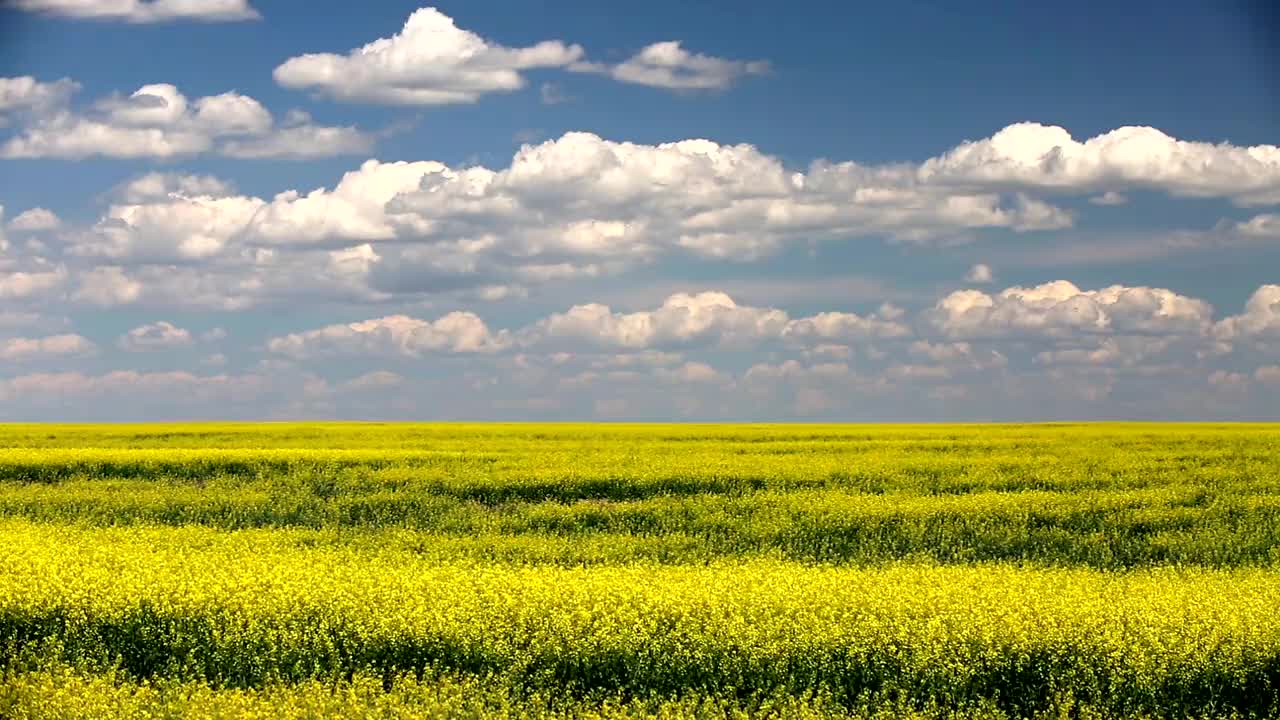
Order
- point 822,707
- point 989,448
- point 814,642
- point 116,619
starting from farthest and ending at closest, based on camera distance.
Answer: point 989,448 → point 116,619 → point 814,642 → point 822,707

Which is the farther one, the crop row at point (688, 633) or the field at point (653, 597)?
the crop row at point (688, 633)

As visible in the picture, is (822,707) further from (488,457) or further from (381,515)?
(488,457)

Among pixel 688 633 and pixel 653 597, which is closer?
pixel 688 633

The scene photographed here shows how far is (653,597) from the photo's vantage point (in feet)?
47.1

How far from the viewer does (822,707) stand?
1193 centimetres

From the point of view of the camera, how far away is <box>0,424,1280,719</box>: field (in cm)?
1247

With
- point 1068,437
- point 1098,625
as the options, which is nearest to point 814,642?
point 1098,625

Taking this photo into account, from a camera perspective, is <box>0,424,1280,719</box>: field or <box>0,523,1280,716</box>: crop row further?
<box>0,523,1280,716</box>: crop row

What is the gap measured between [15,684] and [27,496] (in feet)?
65.2

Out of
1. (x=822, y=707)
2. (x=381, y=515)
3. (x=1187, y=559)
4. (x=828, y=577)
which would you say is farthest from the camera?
(x=381, y=515)

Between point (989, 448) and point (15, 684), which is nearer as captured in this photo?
point (15, 684)

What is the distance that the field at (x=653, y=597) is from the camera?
1247cm

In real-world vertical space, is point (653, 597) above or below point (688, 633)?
above

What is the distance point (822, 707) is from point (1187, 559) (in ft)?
42.9
